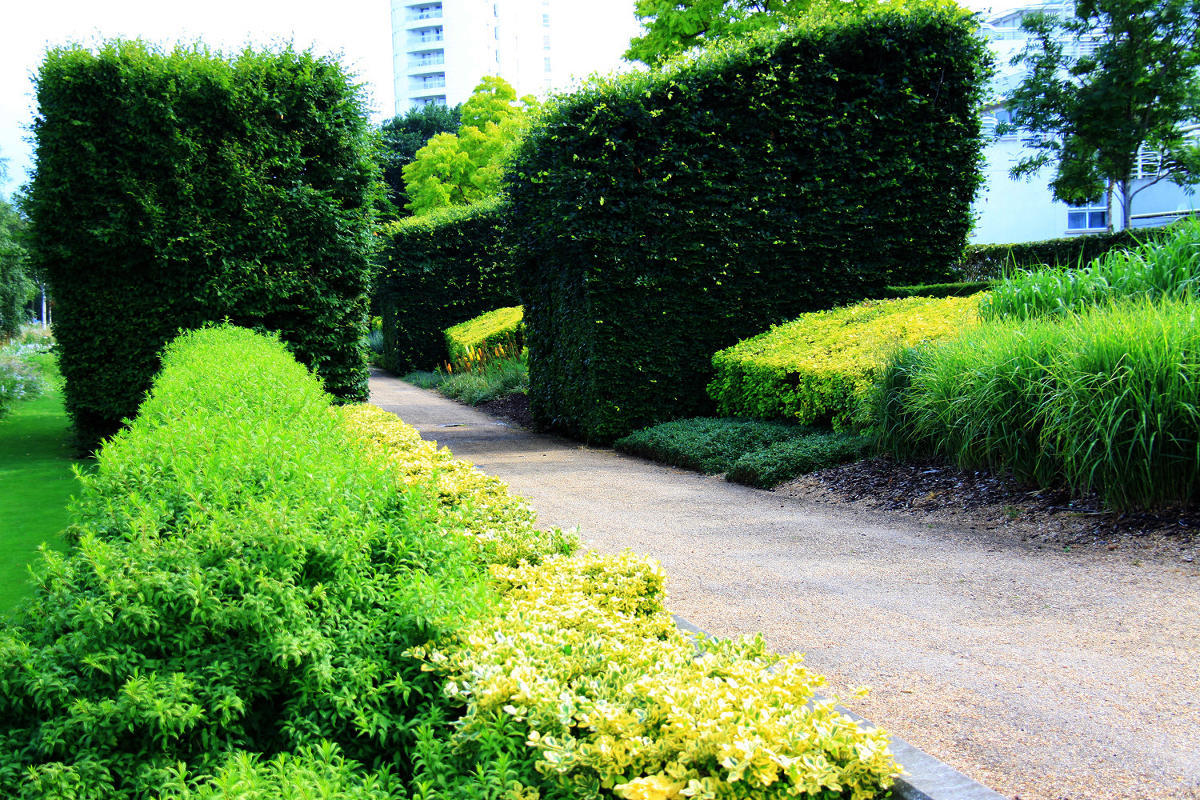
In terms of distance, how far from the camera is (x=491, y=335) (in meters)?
18.1

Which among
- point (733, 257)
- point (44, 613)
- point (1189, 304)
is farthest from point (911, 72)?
point (44, 613)

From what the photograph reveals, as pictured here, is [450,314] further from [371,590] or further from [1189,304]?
[371,590]

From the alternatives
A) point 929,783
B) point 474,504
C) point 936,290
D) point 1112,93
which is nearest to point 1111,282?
point 936,290

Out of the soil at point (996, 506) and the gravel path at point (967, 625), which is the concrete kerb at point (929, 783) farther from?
the soil at point (996, 506)

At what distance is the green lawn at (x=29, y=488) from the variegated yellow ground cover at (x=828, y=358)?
21.6 feet

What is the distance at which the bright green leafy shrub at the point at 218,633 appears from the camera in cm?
A: 177

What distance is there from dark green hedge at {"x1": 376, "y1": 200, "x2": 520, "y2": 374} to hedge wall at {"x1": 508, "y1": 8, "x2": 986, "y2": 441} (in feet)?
35.8

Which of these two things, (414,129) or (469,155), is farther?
(414,129)

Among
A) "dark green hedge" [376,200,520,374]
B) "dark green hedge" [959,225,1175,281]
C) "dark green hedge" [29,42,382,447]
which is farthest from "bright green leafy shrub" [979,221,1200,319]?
"dark green hedge" [376,200,520,374]

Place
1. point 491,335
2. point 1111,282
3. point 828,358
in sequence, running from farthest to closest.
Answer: point 491,335
point 828,358
point 1111,282

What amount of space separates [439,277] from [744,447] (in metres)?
15.7

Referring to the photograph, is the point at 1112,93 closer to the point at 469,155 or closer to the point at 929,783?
the point at 929,783

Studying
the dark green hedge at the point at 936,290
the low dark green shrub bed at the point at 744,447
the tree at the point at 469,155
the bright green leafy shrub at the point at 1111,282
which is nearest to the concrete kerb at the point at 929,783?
the low dark green shrub bed at the point at 744,447

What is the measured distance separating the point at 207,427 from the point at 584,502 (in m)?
4.03
